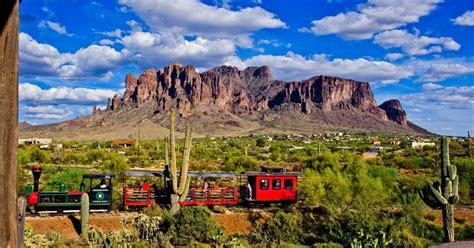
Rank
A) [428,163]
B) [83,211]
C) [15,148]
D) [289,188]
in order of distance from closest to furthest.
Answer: [15,148] < [83,211] < [289,188] < [428,163]

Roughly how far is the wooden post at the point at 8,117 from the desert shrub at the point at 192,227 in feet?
54.4

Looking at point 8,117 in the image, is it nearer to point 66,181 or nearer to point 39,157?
point 66,181

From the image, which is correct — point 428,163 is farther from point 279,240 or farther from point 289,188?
point 279,240

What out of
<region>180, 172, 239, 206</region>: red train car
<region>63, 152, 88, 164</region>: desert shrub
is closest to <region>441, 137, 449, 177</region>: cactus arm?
<region>180, 172, 239, 206</region>: red train car

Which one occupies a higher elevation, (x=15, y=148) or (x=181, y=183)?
(x=15, y=148)

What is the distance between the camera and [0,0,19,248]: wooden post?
1.96 meters

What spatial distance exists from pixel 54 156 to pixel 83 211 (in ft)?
156

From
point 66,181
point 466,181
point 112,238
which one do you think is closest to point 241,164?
point 66,181

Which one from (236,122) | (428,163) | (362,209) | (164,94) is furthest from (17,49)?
(164,94)

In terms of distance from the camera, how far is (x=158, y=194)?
23656 millimetres

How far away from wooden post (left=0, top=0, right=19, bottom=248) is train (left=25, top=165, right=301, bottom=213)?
20.4 metres

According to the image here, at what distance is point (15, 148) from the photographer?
2.02 metres

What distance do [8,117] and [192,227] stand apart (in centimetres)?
1704

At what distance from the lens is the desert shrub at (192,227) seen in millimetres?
18203
